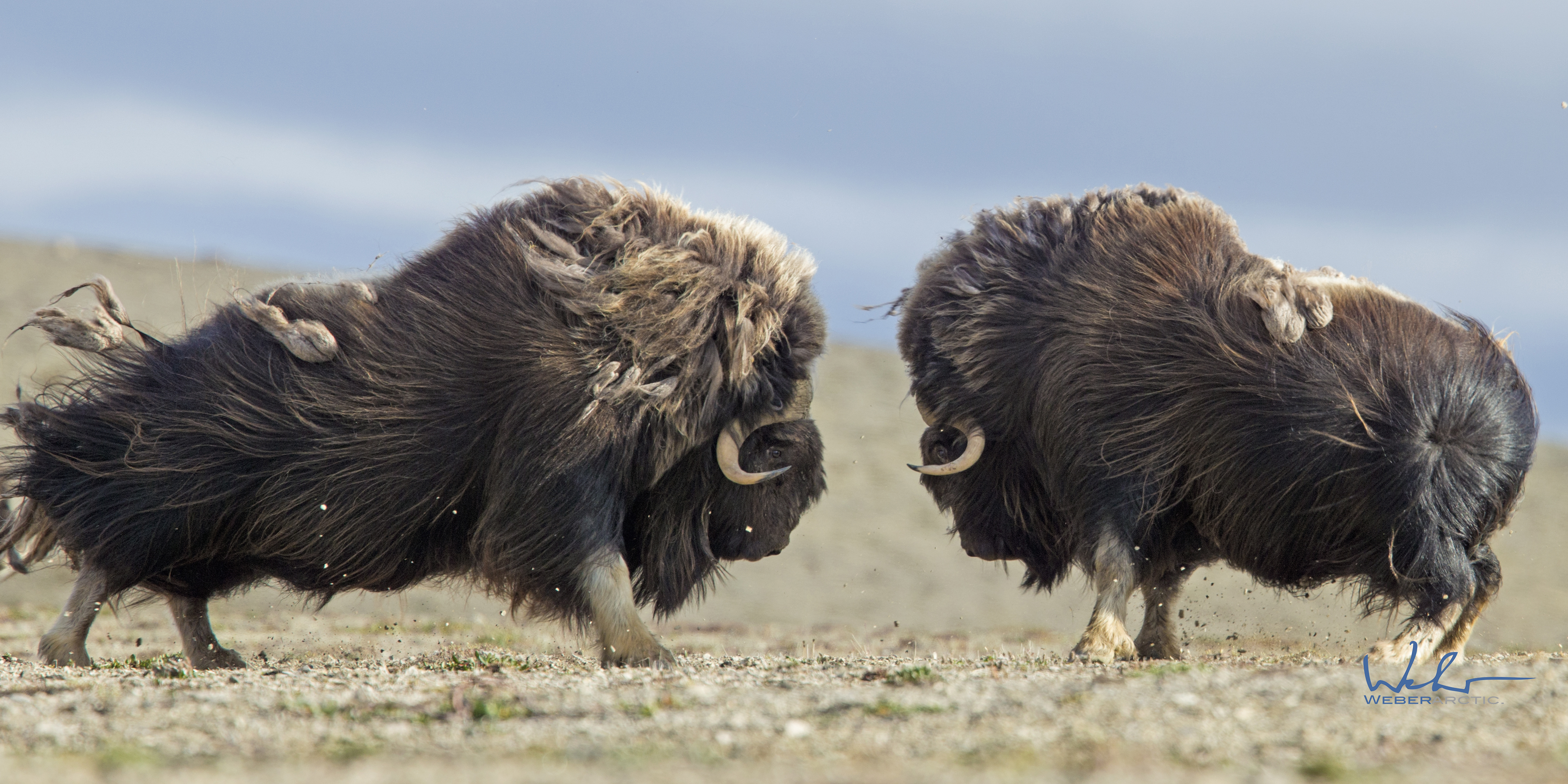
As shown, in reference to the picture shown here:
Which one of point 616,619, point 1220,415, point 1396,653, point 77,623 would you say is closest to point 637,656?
point 616,619

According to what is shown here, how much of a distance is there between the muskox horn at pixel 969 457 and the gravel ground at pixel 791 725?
1119 millimetres

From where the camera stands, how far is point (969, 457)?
4945 mm

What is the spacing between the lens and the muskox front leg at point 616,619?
13.9 ft

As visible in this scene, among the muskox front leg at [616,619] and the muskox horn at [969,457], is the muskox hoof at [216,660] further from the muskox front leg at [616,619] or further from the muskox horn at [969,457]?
the muskox horn at [969,457]

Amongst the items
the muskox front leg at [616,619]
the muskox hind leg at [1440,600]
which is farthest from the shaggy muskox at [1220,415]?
the muskox front leg at [616,619]

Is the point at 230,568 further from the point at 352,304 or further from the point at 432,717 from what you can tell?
the point at 432,717

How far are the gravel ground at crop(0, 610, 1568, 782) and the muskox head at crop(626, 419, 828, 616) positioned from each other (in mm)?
828

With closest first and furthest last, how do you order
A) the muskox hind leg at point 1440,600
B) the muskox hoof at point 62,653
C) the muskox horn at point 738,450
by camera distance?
the muskox hind leg at point 1440,600 < the muskox hoof at point 62,653 < the muskox horn at point 738,450

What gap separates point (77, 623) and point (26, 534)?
665mm

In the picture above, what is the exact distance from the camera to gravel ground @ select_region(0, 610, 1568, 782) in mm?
2357

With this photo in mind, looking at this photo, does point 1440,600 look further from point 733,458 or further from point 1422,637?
point 733,458

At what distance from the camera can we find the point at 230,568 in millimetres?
4691

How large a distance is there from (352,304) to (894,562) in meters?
11.7
